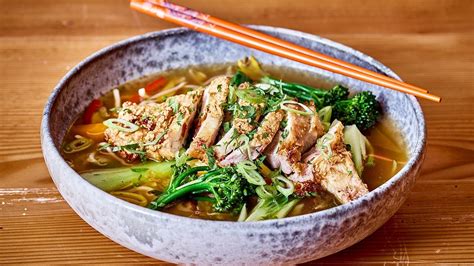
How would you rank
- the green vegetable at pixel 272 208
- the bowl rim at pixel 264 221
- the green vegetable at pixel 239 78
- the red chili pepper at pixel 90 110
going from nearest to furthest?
1. the bowl rim at pixel 264 221
2. the green vegetable at pixel 272 208
3. the red chili pepper at pixel 90 110
4. the green vegetable at pixel 239 78

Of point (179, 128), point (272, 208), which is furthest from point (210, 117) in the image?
point (272, 208)

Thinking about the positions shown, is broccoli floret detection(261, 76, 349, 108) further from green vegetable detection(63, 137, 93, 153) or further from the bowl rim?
green vegetable detection(63, 137, 93, 153)

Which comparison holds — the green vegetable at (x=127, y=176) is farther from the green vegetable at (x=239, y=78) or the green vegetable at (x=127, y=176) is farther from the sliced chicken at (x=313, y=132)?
the green vegetable at (x=239, y=78)

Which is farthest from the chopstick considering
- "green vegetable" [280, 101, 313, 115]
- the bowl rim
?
"green vegetable" [280, 101, 313, 115]

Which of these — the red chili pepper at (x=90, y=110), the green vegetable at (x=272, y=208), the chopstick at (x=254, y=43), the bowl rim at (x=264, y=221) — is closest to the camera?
the bowl rim at (x=264, y=221)

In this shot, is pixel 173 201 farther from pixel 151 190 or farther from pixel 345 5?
pixel 345 5

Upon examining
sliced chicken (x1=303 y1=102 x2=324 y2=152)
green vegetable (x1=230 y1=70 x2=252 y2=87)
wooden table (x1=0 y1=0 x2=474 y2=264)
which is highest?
sliced chicken (x1=303 y1=102 x2=324 y2=152)

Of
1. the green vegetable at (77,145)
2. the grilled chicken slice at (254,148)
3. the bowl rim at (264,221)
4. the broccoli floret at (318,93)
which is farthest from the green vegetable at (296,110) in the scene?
the green vegetable at (77,145)
